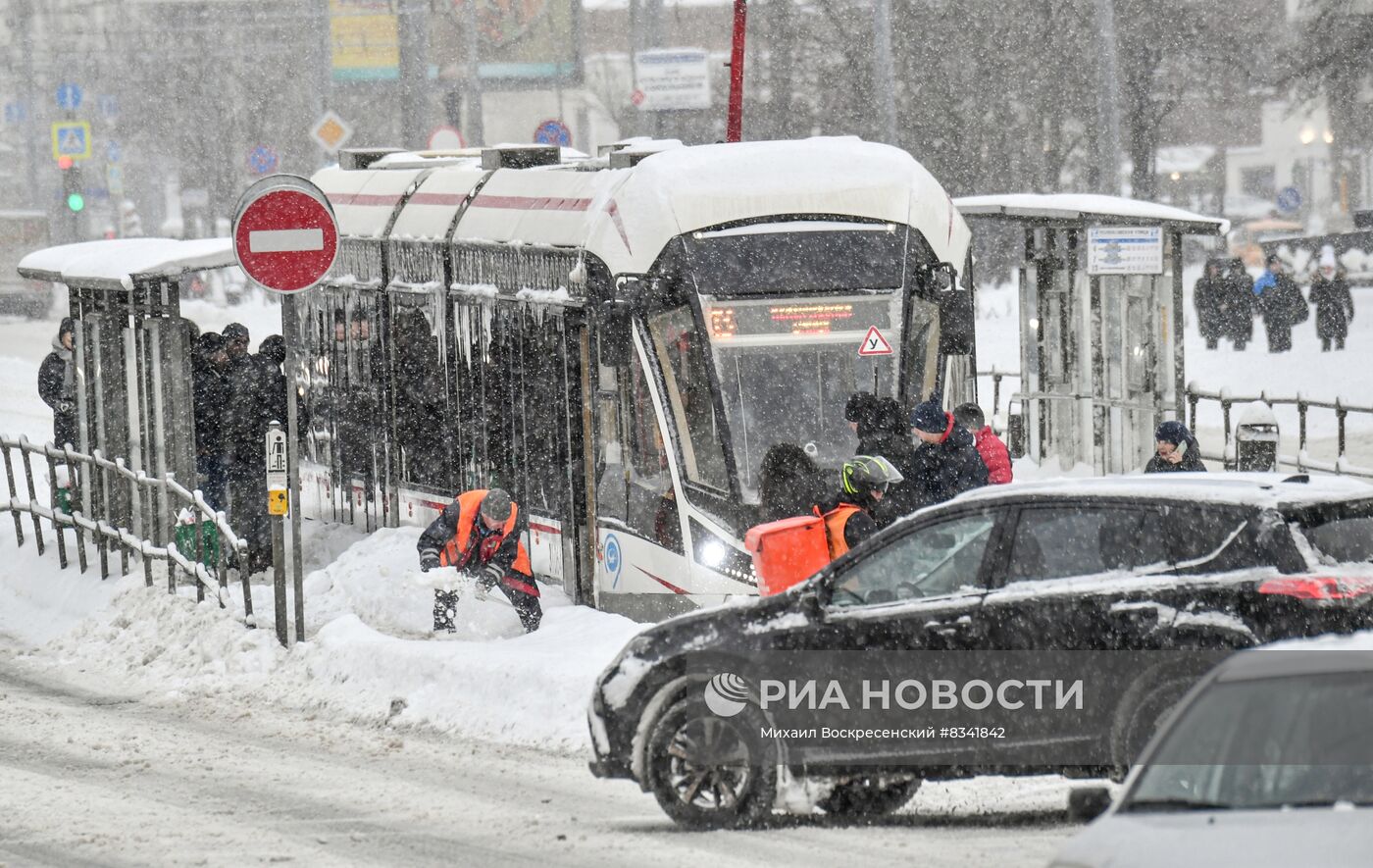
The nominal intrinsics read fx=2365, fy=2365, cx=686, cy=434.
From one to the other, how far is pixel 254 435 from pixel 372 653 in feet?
16.3

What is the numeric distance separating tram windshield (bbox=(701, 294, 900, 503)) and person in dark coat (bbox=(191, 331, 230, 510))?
5325mm

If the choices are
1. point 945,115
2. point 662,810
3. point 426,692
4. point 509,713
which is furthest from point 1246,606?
point 945,115

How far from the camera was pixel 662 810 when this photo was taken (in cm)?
928

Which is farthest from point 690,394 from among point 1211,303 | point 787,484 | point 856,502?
point 1211,303

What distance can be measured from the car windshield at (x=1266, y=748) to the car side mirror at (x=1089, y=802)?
324 millimetres

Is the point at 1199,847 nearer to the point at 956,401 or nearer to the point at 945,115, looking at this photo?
the point at 956,401

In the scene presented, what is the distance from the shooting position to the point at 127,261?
645 inches

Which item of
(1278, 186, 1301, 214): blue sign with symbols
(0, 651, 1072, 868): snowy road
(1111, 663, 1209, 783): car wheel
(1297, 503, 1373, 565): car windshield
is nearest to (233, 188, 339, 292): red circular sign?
(0, 651, 1072, 868): snowy road

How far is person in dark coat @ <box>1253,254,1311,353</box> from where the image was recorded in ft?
105

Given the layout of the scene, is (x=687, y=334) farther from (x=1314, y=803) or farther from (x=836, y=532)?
(x=1314, y=803)

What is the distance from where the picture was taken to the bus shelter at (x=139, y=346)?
53.4 feet

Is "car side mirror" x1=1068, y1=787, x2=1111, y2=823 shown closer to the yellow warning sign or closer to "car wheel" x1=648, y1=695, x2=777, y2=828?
"car wheel" x1=648, y1=695, x2=777, y2=828

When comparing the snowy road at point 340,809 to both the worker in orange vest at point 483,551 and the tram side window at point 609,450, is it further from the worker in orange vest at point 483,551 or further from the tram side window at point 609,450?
the tram side window at point 609,450

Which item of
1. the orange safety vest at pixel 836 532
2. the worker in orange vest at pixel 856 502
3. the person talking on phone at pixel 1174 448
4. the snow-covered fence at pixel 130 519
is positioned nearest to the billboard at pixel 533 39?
the snow-covered fence at pixel 130 519
